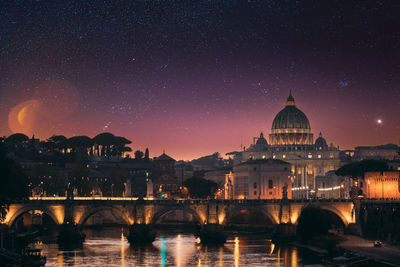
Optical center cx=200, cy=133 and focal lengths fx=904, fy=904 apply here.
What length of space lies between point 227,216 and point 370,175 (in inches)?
1085

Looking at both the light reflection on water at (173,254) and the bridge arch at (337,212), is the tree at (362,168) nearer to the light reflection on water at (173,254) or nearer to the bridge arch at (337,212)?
the bridge arch at (337,212)

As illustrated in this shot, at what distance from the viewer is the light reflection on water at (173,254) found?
87.7 meters

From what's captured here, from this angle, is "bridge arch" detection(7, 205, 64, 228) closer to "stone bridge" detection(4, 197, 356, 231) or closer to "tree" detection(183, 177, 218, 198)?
"stone bridge" detection(4, 197, 356, 231)

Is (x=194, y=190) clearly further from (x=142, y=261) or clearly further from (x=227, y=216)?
(x=142, y=261)

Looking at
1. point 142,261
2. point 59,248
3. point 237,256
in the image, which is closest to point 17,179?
point 59,248

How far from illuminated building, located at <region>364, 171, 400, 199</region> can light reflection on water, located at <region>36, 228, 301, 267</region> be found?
71.8ft

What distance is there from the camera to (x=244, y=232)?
131m

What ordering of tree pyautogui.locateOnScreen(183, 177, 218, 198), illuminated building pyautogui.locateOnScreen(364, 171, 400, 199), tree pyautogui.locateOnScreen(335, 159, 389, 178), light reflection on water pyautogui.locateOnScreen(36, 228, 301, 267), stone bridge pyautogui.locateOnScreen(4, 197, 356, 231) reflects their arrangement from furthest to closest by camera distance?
tree pyautogui.locateOnScreen(183, 177, 218, 198)
tree pyautogui.locateOnScreen(335, 159, 389, 178)
illuminated building pyautogui.locateOnScreen(364, 171, 400, 199)
stone bridge pyautogui.locateOnScreen(4, 197, 356, 231)
light reflection on water pyautogui.locateOnScreen(36, 228, 301, 267)

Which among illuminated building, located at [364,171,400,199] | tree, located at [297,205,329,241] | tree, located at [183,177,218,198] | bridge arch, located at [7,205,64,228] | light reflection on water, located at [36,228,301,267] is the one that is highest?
tree, located at [183,177,218,198]

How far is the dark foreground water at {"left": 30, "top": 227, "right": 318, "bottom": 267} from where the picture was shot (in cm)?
8781

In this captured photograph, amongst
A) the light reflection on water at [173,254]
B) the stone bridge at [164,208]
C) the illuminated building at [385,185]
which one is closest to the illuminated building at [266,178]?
the illuminated building at [385,185]

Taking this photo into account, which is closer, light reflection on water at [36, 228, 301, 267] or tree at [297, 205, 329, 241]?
light reflection on water at [36, 228, 301, 267]

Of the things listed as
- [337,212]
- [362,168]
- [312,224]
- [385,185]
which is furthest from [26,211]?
[362,168]

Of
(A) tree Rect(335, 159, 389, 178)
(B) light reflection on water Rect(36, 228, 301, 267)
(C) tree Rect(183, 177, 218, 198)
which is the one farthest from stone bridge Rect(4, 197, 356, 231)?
(C) tree Rect(183, 177, 218, 198)
